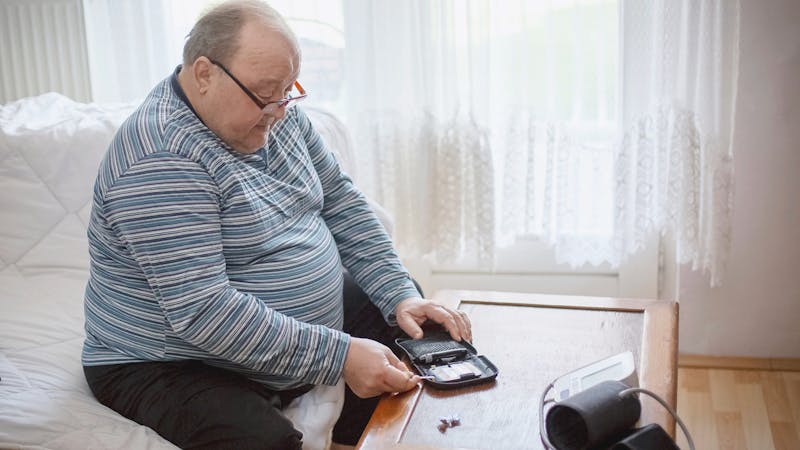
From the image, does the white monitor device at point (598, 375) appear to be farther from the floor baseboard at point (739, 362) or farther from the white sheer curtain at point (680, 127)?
the floor baseboard at point (739, 362)

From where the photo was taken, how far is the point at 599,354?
141 centimetres

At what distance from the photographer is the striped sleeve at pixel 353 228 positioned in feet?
5.38

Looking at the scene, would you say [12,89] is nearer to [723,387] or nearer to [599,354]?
[599,354]

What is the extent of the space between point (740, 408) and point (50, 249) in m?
1.60

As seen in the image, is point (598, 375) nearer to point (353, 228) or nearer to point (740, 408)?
point (353, 228)

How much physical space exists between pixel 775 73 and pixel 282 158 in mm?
1271

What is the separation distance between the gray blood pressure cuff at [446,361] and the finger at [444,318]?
0.01 meters

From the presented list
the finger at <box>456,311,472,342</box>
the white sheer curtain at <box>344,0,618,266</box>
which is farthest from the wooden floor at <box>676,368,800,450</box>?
the finger at <box>456,311,472,342</box>

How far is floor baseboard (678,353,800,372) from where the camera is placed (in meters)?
2.28

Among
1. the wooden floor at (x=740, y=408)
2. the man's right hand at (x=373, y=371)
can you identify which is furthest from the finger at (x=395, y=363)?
the wooden floor at (x=740, y=408)

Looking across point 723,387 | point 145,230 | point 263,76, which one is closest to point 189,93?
point 263,76

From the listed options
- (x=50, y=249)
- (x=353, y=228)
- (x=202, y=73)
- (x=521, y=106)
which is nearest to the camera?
(x=202, y=73)

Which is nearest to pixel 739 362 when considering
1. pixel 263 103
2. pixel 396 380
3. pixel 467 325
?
pixel 467 325

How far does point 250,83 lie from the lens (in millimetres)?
1337
